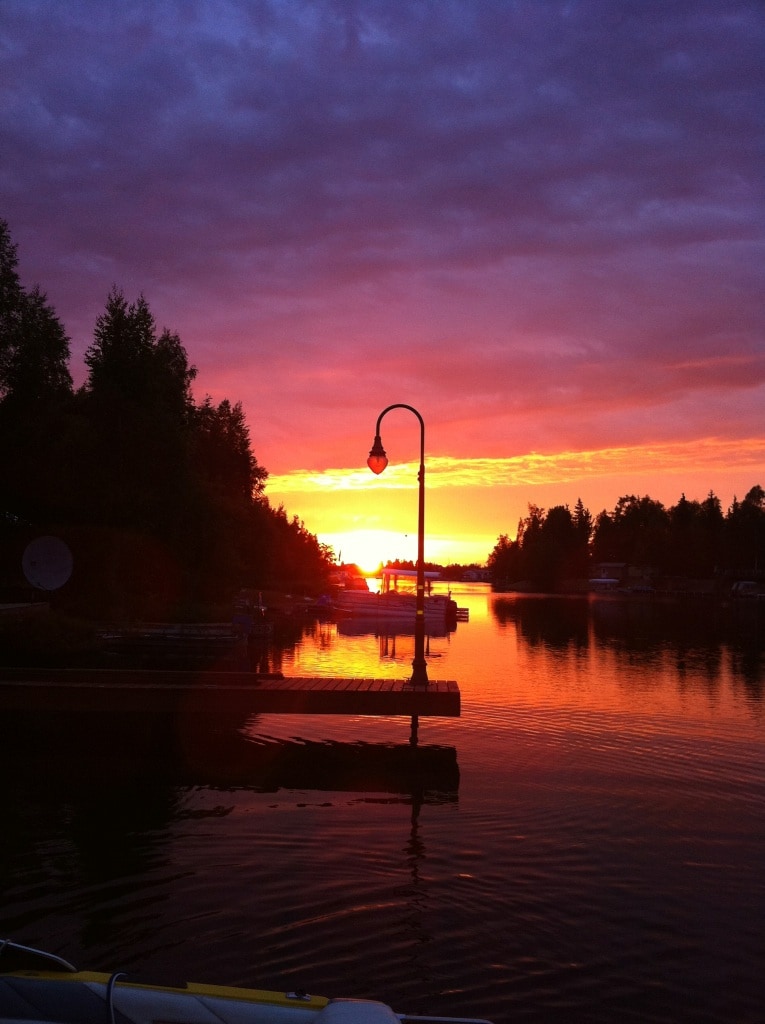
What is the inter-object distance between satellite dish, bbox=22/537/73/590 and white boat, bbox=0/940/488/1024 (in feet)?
133

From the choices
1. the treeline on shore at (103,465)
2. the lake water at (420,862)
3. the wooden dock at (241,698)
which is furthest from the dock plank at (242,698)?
the treeline on shore at (103,465)

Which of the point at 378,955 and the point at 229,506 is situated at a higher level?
the point at 229,506

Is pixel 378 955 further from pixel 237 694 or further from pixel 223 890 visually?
pixel 237 694

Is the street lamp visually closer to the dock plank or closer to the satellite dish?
the dock plank

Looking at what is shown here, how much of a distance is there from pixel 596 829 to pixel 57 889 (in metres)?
8.52

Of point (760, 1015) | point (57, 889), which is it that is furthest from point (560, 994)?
point (57, 889)

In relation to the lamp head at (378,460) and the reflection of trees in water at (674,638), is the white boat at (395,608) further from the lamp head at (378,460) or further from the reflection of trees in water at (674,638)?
the lamp head at (378,460)

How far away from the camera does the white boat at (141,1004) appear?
6.64 meters

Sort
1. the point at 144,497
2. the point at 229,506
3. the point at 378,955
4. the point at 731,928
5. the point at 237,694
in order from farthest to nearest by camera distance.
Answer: the point at 229,506, the point at 144,497, the point at 237,694, the point at 731,928, the point at 378,955

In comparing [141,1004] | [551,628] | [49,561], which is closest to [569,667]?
[49,561]

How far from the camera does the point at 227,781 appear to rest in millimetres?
18422

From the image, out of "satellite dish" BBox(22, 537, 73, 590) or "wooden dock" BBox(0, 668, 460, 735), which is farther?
"satellite dish" BBox(22, 537, 73, 590)

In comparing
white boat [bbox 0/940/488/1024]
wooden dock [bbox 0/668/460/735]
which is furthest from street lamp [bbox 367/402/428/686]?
white boat [bbox 0/940/488/1024]

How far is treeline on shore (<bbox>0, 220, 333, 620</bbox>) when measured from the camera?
141 ft
